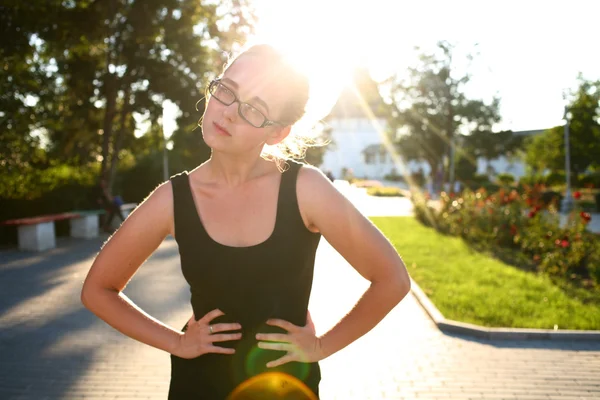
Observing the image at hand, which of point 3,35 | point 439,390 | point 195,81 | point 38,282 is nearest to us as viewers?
point 439,390

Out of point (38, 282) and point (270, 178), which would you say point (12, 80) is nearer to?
point (38, 282)

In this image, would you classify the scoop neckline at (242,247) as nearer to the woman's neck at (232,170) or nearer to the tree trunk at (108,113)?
the woman's neck at (232,170)

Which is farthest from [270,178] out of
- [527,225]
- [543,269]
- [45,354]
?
[527,225]

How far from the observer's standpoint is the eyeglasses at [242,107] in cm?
186

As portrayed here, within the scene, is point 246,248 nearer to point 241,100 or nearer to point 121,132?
point 241,100

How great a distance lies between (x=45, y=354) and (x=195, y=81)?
17.2m

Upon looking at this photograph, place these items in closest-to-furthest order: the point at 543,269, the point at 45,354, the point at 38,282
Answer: the point at 45,354 → the point at 38,282 → the point at 543,269

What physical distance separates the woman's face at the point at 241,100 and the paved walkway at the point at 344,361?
13.0 ft

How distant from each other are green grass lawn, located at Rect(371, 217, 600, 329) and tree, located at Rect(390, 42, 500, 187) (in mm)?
34674

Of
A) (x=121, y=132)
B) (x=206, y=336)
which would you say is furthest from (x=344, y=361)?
(x=121, y=132)

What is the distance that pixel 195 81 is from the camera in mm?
22438

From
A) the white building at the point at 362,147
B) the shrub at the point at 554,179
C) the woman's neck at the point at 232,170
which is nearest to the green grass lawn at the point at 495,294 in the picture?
the woman's neck at the point at 232,170

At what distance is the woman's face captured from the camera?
1.86 meters

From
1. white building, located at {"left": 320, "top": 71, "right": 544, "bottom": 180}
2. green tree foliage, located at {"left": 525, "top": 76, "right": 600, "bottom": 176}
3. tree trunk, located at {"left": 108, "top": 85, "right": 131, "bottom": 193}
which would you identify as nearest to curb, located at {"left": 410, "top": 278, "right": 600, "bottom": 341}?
tree trunk, located at {"left": 108, "top": 85, "right": 131, "bottom": 193}
